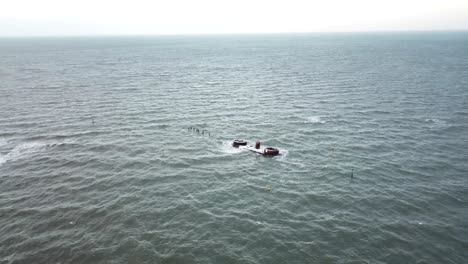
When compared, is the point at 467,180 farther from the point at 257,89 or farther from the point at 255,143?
the point at 257,89

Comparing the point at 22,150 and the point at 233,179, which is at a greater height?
the point at 22,150

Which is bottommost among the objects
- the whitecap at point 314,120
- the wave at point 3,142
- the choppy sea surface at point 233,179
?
the choppy sea surface at point 233,179

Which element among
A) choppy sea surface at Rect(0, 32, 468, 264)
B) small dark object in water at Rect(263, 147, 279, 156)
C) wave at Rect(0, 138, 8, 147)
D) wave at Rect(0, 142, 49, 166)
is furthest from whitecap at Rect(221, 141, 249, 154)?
wave at Rect(0, 138, 8, 147)

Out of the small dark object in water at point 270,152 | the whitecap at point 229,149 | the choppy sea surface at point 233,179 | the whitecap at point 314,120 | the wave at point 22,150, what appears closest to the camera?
the choppy sea surface at point 233,179

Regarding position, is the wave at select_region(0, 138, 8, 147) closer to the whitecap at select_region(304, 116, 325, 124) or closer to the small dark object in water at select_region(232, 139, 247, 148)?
the small dark object in water at select_region(232, 139, 247, 148)

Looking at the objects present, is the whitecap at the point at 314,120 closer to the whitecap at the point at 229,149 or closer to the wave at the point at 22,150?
the whitecap at the point at 229,149

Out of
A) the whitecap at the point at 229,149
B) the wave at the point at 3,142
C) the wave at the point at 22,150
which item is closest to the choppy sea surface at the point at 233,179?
the wave at the point at 22,150

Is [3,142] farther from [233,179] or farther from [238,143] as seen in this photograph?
[233,179]

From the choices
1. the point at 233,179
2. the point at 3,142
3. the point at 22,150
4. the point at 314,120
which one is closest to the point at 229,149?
the point at 233,179

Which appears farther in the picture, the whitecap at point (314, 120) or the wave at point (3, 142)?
the whitecap at point (314, 120)

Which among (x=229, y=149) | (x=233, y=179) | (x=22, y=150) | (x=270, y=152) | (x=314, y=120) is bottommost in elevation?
(x=233, y=179)
